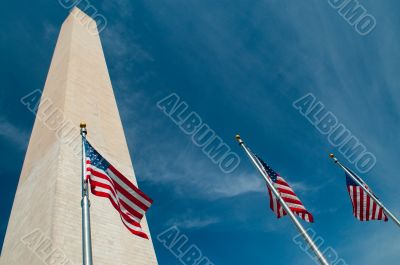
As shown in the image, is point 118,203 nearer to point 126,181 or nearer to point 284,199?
point 126,181

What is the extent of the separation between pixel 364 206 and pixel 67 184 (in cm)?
1222

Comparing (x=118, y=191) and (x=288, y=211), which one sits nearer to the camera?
(x=118, y=191)

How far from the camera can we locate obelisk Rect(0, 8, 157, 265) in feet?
37.1

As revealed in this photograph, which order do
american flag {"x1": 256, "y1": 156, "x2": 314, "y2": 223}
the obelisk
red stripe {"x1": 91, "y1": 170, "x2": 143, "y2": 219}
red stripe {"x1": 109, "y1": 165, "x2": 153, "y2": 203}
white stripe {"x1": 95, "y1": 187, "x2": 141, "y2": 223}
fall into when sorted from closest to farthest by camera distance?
1. white stripe {"x1": 95, "y1": 187, "x2": 141, "y2": 223}
2. red stripe {"x1": 91, "y1": 170, "x2": 143, "y2": 219}
3. red stripe {"x1": 109, "y1": 165, "x2": 153, "y2": 203}
4. american flag {"x1": 256, "y1": 156, "x2": 314, "y2": 223}
5. the obelisk

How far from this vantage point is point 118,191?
893 centimetres

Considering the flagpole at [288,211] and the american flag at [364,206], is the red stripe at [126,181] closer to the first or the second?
the flagpole at [288,211]

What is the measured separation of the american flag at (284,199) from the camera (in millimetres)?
10250

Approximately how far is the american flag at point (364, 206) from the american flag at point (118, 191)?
31.4ft

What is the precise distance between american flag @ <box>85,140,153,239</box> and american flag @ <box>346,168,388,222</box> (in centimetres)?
958

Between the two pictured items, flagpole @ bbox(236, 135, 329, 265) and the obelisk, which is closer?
flagpole @ bbox(236, 135, 329, 265)

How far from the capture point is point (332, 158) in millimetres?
16625

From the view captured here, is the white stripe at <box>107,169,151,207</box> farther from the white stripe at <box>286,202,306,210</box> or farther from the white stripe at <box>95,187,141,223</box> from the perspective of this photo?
the white stripe at <box>286,202,306,210</box>

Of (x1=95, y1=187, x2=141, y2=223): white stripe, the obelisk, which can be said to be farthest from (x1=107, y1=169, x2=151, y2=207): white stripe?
the obelisk

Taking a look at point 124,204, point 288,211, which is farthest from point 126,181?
point 288,211
